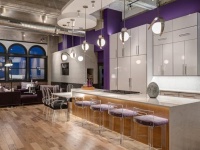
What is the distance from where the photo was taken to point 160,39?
18.6 ft

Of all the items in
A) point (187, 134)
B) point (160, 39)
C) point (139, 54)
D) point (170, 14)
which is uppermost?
point (170, 14)

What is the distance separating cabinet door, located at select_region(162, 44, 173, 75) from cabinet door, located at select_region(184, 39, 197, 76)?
52cm

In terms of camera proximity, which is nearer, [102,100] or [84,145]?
[84,145]

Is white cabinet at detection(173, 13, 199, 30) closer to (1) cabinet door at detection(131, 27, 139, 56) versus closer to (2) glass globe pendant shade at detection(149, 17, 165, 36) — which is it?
(1) cabinet door at detection(131, 27, 139, 56)

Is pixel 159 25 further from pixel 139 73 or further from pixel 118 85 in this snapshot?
pixel 118 85

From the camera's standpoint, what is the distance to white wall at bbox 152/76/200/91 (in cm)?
513

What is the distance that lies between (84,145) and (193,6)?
482 centimetres

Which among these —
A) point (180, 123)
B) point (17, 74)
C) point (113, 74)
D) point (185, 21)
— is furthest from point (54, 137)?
point (17, 74)

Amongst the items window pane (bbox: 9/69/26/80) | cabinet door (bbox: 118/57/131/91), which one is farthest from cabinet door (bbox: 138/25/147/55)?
window pane (bbox: 9/69/26/80)

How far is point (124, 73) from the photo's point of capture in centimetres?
656

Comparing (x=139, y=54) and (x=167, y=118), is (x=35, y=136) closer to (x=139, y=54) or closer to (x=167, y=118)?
(x=167, y=118)

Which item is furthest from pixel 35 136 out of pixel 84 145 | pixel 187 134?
pixel 187 134

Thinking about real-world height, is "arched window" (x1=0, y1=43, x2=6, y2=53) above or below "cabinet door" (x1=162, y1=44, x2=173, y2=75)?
above

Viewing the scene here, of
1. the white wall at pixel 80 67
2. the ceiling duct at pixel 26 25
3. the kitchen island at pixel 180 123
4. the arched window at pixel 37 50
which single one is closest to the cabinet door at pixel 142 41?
the kitchen island at pixel 180 123
